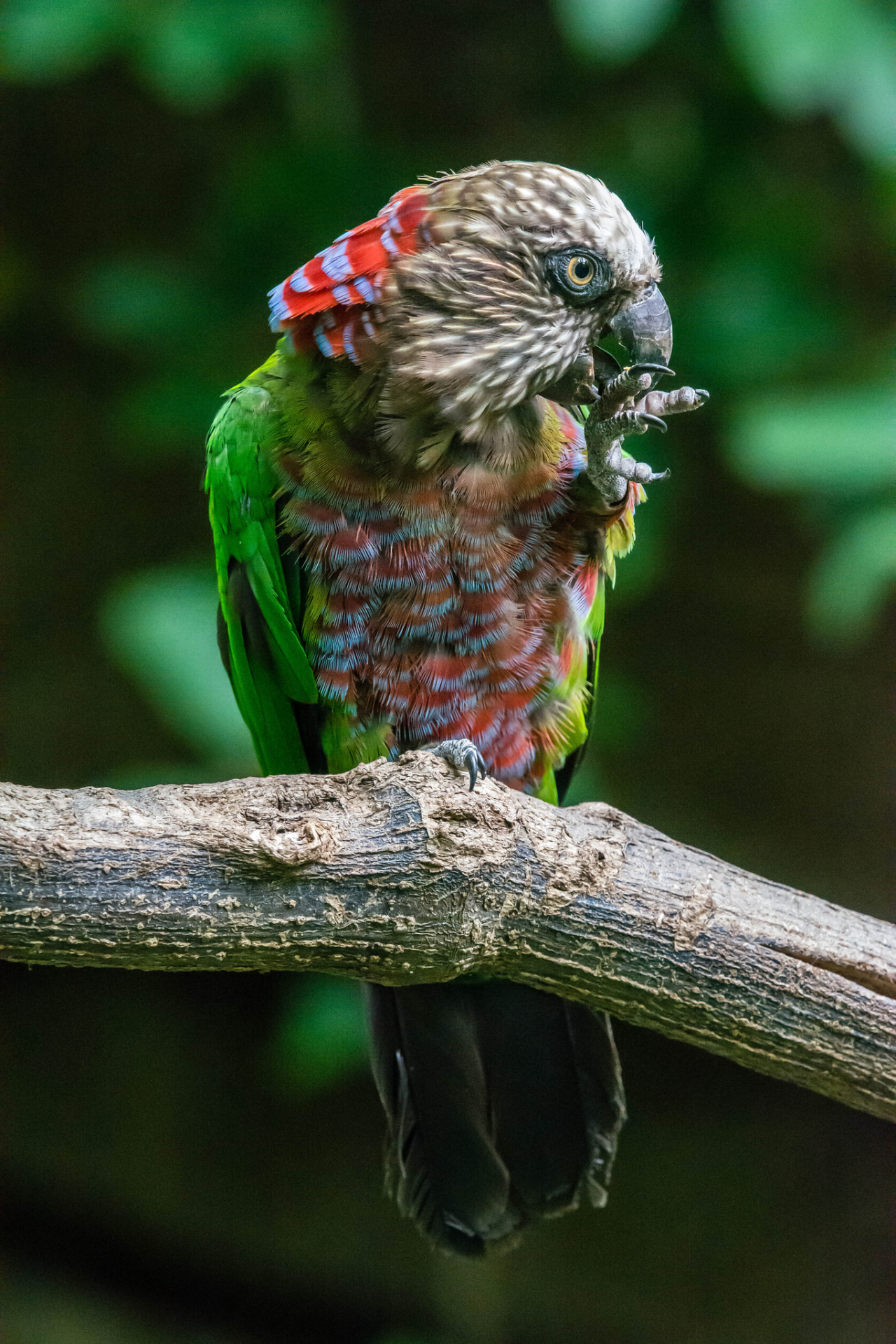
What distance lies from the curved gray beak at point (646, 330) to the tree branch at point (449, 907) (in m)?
1.00

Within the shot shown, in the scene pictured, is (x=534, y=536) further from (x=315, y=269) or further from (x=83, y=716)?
→ (x=83, y=716)

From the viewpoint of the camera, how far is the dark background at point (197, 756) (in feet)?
12.9

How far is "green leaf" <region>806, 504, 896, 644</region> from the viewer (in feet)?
10.1

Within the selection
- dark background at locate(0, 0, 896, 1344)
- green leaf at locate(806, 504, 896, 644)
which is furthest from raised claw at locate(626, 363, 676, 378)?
dark background at locate(0, 0, 896, 1344)

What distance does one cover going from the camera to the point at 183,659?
333 cm

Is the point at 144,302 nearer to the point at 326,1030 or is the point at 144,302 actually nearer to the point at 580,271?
the point at 580,271

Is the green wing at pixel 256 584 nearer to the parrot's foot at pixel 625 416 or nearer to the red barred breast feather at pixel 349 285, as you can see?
the red barred breast feather at pixel 349 285

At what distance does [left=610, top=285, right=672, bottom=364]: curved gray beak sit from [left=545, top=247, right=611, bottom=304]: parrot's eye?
84 mm

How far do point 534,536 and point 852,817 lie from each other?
2610 mm

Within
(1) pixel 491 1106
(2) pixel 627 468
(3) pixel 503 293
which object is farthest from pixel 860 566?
(1) pixel 491 1106

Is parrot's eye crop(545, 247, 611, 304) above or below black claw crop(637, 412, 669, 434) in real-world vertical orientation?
above

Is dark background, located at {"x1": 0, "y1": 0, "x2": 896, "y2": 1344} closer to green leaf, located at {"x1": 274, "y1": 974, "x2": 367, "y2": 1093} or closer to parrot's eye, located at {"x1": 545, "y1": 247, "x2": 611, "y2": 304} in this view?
green leaf, located at {"x1": 274, "y1": 974, "x2": 367, "y2": 1093}

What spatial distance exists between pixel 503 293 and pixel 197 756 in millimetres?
1901

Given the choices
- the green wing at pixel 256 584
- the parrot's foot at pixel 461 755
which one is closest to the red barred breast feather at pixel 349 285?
the green wing at pixel 256 584
